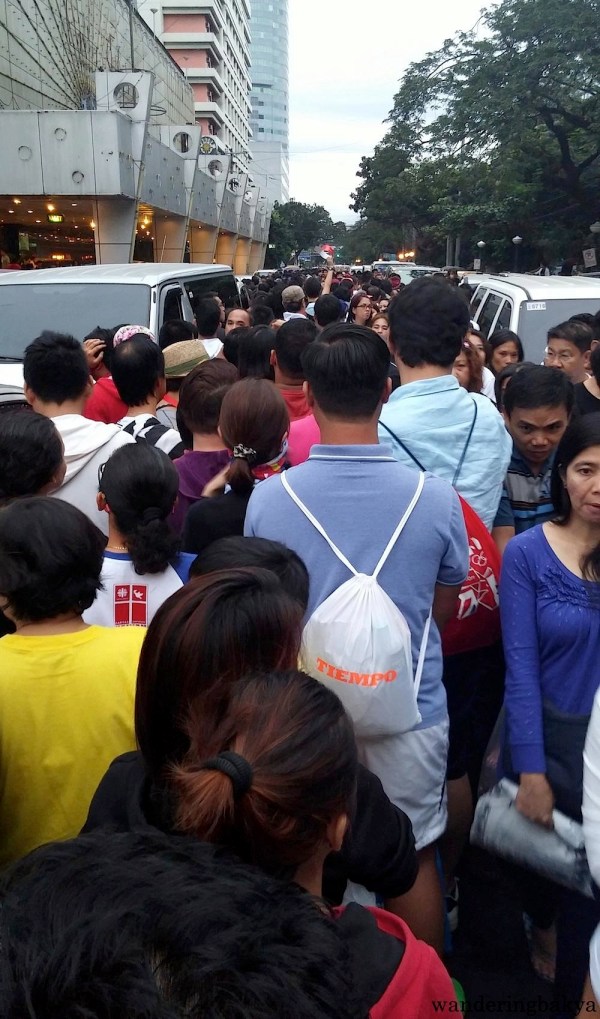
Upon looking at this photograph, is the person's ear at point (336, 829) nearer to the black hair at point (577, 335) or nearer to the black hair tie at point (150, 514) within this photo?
the black hair tie at point (150, 514)

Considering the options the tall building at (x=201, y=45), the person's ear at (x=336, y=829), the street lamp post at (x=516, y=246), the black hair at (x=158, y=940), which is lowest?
the person's ear at (x=336, y=829)

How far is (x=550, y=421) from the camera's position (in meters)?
2.83

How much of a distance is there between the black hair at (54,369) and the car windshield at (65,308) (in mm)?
3041

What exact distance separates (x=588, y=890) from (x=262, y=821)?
1260mm

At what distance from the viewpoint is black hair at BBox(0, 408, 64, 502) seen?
2.56 meters

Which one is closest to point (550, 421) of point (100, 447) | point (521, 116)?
point (100, 447)

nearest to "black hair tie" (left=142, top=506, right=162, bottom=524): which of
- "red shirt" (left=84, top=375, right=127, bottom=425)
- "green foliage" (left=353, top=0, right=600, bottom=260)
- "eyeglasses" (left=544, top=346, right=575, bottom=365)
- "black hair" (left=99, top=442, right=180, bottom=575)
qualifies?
"black hair" (left=99, top=442, right=180, bottom=575)

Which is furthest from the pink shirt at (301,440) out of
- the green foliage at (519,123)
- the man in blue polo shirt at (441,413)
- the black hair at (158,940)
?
the green foliage at (519,123)

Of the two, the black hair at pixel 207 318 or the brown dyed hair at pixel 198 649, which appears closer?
the brown dyed hair at pixel 198 649

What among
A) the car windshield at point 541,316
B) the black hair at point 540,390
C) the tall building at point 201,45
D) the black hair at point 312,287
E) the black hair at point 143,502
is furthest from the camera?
the tall building at point 201,45

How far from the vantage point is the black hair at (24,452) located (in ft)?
8.39

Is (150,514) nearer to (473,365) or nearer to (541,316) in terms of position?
(473,365)

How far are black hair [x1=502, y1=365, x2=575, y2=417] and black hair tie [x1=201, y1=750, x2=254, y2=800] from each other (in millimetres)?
2155

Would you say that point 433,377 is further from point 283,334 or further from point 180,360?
point 180,360
